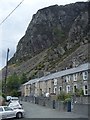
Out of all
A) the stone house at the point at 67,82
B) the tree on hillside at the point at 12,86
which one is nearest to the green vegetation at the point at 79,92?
the stone house at the point at 67,82

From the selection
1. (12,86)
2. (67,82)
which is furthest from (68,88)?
(12,86)

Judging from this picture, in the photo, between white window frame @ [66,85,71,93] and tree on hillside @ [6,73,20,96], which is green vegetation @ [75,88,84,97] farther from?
tree on hillside @ [6,73,20,96]

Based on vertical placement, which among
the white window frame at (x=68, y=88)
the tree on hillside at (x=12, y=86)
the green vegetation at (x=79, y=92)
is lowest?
the green vegetation at (x=79, y=92)

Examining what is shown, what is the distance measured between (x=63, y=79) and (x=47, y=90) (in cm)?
989

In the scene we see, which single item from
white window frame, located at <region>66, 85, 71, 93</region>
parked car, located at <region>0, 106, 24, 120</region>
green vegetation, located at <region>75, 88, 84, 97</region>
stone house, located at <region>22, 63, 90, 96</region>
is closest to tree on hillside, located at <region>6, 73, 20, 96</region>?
stone house, located at <region>22, 63, 90, 96</region>

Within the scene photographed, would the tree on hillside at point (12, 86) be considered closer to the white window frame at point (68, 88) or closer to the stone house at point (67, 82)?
the stone house at point (67, 82)

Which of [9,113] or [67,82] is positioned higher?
[67,82]

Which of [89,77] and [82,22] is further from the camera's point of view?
[82,22]

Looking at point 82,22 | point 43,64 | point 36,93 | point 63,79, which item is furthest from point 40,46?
point 63,79

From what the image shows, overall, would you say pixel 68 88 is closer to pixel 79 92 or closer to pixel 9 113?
pixel 79 92

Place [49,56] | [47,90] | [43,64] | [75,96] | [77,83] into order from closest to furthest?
[75,96] < [77,83] < [47,90] < [43,64] < [49,56]

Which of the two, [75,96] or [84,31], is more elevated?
[84,31]

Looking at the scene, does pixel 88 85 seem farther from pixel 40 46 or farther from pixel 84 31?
pixel 40 46

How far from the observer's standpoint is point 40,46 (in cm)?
19738
